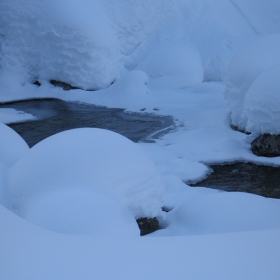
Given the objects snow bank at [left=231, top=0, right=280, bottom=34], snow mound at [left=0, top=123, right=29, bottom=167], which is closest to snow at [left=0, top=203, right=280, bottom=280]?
snow mound at [left=0, top=123, right=29, bottom=167]

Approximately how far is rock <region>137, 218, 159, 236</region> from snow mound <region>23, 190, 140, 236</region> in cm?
76

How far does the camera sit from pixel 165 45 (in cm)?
1362

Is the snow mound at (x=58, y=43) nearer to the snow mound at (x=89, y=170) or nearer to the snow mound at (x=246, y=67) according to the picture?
the snow mound at (x=246, y=67)

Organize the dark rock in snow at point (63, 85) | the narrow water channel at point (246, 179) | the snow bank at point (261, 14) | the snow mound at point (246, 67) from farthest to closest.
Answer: the snow bank at point (261, 14) < the dark rock in snow at point (63, 85) < the snow mound at point (246, 67) < the narrow water channel at point (246, 179)

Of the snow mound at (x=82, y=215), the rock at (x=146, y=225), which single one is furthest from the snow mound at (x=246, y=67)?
the snow mound at (x=82, y=215)

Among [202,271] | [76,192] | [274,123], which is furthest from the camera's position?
[274,123]

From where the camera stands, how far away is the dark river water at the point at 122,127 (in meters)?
5.11

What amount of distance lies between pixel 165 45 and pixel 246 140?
7.86 m

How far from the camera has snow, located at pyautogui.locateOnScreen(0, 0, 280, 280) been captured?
3.92 feet

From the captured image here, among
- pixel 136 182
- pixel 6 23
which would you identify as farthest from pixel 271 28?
pixel 136 182

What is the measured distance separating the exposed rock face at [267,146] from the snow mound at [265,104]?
0.27ft

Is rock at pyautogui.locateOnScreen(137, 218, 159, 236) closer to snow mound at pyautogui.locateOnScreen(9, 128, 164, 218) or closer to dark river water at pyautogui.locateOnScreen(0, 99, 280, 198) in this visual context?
snow mound at pyautogui.locateOnScreen(9, 128, 164, 218)

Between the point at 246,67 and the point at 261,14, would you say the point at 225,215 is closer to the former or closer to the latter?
the point at 246,67

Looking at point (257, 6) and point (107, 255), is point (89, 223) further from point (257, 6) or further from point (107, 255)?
point (257, 6)
